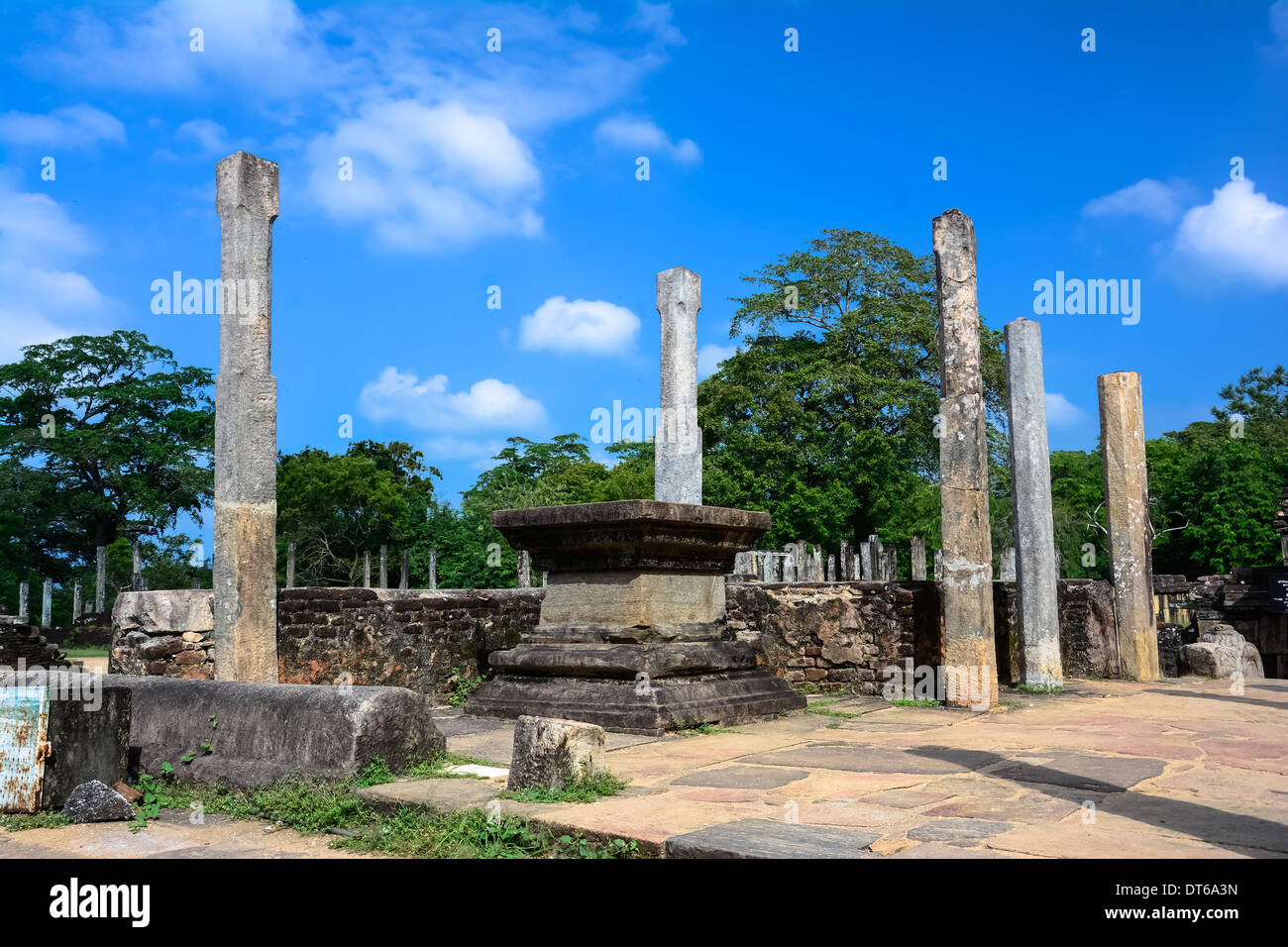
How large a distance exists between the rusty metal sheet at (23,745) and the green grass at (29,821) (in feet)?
0.13

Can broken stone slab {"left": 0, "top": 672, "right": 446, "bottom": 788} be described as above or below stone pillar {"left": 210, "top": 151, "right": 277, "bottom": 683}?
below

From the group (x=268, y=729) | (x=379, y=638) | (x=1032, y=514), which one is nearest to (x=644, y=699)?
(x=268, y=729)

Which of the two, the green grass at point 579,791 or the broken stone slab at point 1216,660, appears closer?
the green grass at point 579,791

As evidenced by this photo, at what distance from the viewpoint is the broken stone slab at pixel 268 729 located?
3975 mm

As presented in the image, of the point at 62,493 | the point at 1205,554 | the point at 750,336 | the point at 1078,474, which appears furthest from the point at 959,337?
the point at 1078,474

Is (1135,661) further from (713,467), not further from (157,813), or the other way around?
(713,467)

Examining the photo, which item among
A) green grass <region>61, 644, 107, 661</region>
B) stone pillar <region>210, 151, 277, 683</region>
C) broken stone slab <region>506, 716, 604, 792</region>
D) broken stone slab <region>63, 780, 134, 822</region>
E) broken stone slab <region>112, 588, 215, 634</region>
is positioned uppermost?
stone pillar <region>210, 151, 277, 683</region>

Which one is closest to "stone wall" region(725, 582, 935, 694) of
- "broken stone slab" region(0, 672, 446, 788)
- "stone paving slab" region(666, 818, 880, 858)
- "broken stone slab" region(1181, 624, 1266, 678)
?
"broken stone slab" region(1181, 624, 1266, 678)

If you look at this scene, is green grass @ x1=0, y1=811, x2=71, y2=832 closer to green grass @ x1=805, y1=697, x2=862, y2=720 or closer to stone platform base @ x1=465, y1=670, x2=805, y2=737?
stone platform base @ x1=465, y1=670, x2=805, y2=737

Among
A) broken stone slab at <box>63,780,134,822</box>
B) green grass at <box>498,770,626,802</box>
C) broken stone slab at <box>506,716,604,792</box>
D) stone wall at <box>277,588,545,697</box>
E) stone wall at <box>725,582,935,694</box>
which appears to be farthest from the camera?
stone wall at <box>725,582,935,694</box>

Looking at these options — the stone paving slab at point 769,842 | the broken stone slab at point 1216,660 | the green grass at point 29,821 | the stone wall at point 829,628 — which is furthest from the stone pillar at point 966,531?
the green grass at point 29,821

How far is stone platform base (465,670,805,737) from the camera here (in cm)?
538

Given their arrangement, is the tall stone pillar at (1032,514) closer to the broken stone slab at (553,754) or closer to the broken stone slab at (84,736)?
the broken stone slab at (553,754)

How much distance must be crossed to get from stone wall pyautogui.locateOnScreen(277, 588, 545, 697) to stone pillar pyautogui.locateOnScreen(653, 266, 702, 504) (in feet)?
6.75
